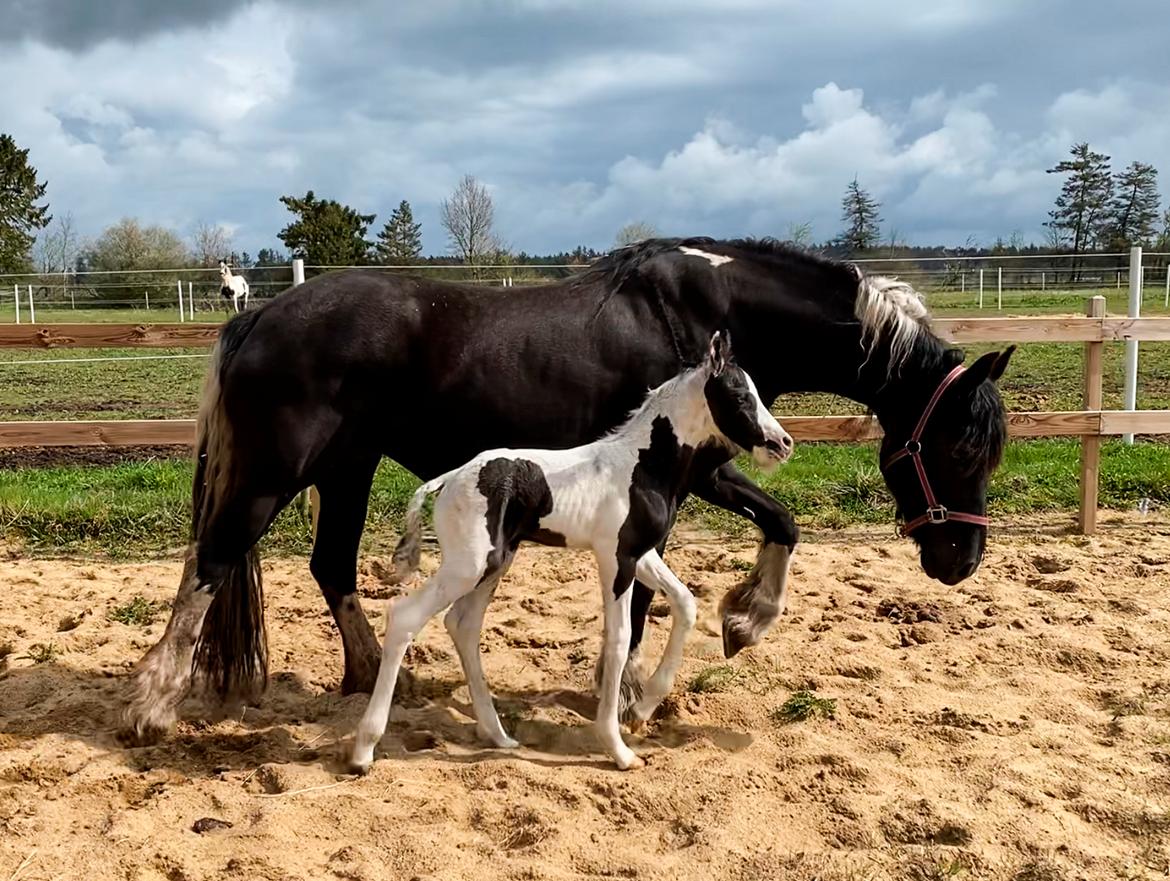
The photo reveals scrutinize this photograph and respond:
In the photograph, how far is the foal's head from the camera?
313cm

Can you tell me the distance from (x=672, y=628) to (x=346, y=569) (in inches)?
58.4

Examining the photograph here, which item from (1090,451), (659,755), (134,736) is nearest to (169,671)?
(134,736)

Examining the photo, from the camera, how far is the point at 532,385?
361 centimetres

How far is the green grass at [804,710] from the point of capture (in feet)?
12.0

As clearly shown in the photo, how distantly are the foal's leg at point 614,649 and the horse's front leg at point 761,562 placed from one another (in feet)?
2.66

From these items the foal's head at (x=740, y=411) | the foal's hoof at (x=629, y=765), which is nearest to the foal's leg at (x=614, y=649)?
the foal's hoof at (x=629, y=765)

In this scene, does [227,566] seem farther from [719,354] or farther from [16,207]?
[16,207]

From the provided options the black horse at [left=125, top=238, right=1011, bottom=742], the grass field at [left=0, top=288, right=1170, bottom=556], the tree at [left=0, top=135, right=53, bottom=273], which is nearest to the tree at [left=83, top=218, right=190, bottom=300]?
the tree at [left=0, top=135, right=53, bottom=273]

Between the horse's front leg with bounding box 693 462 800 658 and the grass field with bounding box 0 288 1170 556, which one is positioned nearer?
the horse's front leg with bounding box 693 462 800 658

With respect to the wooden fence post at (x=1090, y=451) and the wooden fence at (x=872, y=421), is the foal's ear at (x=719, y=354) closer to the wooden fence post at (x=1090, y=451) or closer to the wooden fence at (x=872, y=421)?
A: the wooden fence at (x=872, y=421)

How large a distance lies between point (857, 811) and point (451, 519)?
157 cm

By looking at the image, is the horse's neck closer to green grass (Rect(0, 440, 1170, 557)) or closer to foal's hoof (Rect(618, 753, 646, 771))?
foal's hoof (Rect(618, 753, 646, 771))

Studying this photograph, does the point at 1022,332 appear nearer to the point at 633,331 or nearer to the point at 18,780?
the point at 633,331

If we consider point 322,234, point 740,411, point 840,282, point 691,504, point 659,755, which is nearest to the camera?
point 740,411
